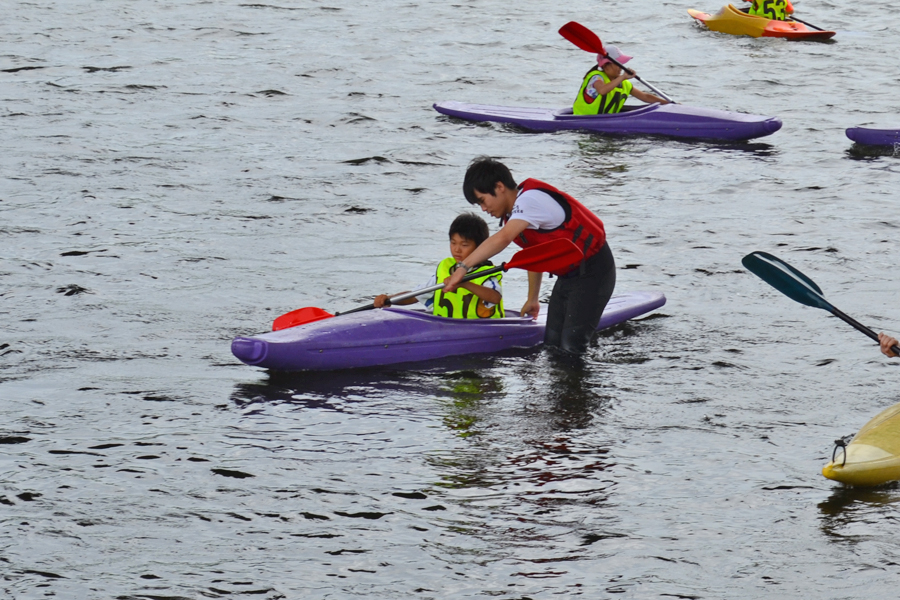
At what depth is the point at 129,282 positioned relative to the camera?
7133mm

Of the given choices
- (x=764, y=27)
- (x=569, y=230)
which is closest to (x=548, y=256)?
(x=569, y=230)

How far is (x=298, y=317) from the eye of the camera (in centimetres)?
592

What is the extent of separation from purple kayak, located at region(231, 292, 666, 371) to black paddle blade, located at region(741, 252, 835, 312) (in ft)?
4.57

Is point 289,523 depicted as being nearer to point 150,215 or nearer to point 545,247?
point 545,247

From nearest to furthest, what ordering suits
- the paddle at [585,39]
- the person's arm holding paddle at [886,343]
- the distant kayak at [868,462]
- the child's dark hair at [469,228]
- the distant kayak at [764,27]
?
the distant kayak at [868,462] → the person's arm holding paddle at [886,343] → the child's dark hair at [469,228] → the paddle at [585,39] → the distant kayak at [764,27]

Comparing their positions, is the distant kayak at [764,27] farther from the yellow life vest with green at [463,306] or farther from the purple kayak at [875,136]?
the yellow life vest with green at [463,306]

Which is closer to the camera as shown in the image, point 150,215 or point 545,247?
point 545,247

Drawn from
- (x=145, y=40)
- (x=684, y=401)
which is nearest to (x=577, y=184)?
(x=684, y=401)

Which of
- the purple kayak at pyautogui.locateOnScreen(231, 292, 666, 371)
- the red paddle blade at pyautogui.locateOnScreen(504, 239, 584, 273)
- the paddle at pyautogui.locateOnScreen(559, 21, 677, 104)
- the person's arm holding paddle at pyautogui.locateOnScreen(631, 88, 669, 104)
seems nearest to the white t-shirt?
the red paddle blade at pyautogui.locateOnScreen(504, 239, 584, 273)

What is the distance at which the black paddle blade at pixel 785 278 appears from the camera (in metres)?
5.05

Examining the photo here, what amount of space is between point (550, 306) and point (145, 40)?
38.2 ft

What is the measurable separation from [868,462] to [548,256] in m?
1.85

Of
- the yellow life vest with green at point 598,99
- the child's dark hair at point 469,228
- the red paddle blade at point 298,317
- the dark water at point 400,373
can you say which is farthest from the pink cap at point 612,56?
the red paddle blade at point 298,317

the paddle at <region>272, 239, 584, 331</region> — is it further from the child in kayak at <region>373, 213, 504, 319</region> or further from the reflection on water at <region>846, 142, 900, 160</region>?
the reflection on water at <region>846, 142, 900, 160</region>
